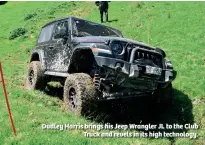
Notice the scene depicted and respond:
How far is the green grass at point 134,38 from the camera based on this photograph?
7582 millimetres

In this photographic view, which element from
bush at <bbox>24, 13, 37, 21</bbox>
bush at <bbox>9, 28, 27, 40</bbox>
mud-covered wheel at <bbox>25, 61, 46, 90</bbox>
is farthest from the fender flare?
bush at <bbox>24, 13, 37, 21</bbox>

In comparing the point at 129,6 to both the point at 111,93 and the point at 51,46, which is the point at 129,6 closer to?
the point at 51,46

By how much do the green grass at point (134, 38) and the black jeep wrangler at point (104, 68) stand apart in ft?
2.11

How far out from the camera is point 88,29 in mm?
10211

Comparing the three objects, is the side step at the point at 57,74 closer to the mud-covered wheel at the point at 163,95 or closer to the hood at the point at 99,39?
the hood at the point at 99,39

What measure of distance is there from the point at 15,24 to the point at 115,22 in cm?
1142

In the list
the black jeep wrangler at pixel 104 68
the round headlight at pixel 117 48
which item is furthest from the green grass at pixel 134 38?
the round headlight at pixel 117 48

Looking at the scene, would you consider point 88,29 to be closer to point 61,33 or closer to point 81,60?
point 61,33

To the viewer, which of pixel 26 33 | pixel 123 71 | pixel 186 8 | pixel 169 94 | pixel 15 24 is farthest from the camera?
pixel 15 24

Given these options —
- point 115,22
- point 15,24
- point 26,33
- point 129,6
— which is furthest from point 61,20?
point 15,24

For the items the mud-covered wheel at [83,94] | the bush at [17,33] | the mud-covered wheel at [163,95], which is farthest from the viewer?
the bush at [17,33]

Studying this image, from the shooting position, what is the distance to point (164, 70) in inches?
348

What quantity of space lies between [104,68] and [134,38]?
1135cm

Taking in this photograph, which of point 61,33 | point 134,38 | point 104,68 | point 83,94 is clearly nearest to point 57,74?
point 61,33
